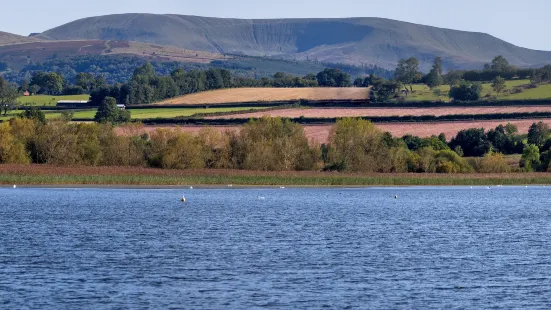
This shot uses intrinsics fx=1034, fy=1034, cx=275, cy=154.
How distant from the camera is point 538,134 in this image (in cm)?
14112

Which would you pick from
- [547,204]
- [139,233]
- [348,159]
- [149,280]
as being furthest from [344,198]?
[149,280]

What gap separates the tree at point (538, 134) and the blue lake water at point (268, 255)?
60.5 metres

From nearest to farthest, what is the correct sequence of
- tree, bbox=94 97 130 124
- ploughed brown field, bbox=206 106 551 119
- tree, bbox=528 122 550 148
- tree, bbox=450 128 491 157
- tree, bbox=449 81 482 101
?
1. tree, bbox=450 128 491 157
2. tree, bbox=528 122 550 148
3. tree, bbox=94 97 130 124
4. ploughed brown field, bbox=206 106 551 119
5. tree, bbox=449 81 482 101

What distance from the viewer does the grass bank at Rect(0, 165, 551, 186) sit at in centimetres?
9562

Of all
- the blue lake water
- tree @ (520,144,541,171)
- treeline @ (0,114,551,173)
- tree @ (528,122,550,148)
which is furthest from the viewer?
tree @ (528,122,550,148)

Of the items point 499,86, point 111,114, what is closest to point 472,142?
point 111,114

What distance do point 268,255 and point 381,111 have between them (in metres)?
123

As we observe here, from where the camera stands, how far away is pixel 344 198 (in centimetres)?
8994

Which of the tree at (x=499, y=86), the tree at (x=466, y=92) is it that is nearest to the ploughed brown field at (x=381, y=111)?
the tree at (x=466, y=92)

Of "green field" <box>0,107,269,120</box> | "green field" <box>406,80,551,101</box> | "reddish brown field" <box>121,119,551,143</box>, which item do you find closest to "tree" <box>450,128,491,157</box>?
"reddish brown field" <box>121,119,551,143</box>

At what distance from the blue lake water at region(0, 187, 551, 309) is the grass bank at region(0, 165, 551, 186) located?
16071 mm

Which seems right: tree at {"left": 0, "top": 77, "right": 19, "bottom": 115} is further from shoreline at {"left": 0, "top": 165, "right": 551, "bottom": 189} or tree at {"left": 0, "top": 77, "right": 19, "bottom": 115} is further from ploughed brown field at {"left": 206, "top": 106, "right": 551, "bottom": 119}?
shoreline at {"left": 0, "top": 165, "right": 551, "bottom": 189}

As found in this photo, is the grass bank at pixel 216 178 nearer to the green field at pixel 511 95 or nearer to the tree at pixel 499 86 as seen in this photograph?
the green field at pixel 511 95

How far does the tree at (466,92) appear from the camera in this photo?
191m
